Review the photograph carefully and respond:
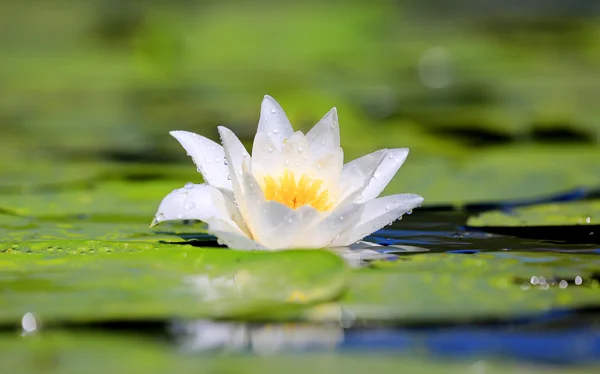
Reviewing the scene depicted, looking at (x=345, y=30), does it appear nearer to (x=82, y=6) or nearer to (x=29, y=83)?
(x=29, y=83)

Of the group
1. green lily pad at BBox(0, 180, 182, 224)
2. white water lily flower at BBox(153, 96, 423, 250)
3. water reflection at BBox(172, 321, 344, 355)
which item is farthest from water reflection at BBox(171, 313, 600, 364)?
green lily pad at BBox(0, 180, 182, 224)

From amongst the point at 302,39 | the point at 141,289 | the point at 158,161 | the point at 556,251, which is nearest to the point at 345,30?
the point at 302,39

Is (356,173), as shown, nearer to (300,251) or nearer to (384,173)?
(384,173)

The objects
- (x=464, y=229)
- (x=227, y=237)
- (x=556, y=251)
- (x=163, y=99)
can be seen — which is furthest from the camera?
(x=163, y=99)

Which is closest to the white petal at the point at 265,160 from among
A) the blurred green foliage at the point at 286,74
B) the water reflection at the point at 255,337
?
the water reflection at the point at 255,337

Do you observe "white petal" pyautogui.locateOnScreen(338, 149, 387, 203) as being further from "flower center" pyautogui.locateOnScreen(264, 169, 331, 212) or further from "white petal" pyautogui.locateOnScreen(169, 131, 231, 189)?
"white petal" pyautogui.locateOnScreen(169, 131, 231, 189)

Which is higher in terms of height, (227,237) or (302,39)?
(302,39)

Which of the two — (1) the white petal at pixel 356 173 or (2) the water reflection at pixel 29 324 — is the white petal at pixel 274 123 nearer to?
(1) the white petal at pixel 356 173
